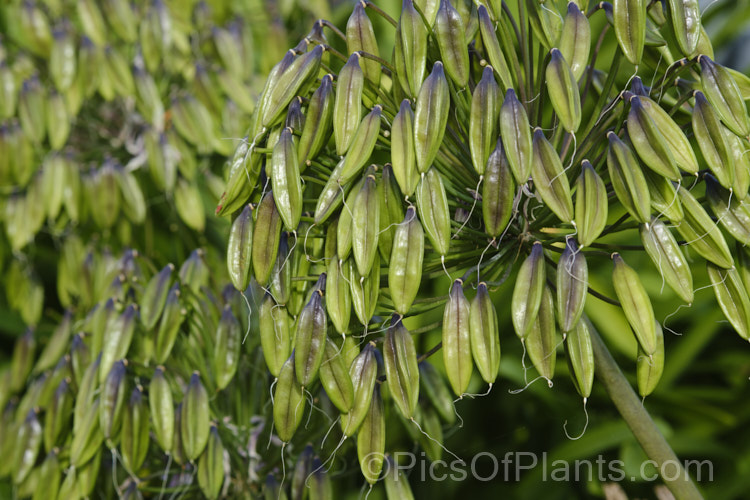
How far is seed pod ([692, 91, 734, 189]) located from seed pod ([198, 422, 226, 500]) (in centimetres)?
51

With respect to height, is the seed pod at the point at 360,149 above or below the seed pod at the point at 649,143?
above

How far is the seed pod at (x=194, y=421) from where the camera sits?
0.65 m

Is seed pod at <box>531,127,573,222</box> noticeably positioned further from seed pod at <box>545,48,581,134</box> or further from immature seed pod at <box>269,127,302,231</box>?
immature seed pod at <box>269,127,302,231</box>

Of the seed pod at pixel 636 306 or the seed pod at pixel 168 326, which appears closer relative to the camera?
the seed pod at pixel 636 306

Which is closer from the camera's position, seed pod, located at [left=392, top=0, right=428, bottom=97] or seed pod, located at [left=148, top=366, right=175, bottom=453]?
seed pod, located at [left=392, top=0, right=428, bottom=97]

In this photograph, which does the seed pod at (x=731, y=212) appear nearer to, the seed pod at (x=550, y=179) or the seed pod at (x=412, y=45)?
the seed pod at (x=550, y=179)

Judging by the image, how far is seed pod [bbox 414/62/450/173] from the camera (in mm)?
438

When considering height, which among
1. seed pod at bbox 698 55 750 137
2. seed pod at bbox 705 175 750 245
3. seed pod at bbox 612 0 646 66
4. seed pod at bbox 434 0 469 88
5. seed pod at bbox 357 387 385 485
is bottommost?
seed pod at bbox 357 387 385 485

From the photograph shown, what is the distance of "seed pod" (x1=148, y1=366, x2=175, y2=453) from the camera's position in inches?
25.8

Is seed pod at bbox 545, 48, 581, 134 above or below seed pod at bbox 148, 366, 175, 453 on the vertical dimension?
above

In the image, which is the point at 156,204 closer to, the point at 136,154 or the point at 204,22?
the point at 136,154

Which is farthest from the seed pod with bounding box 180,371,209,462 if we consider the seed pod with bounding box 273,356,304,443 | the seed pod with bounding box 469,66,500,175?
the seed pod with bounding box 469,66,500,175

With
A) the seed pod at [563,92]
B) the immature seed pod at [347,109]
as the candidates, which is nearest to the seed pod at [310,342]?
the immature seed pod at [347,109]

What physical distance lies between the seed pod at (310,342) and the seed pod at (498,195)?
0.45 feet
